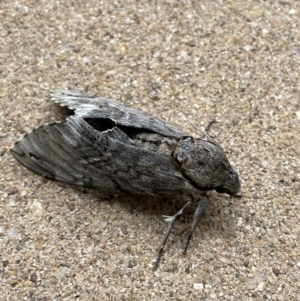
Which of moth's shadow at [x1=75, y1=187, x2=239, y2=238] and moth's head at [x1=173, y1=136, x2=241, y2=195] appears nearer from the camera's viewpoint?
moth's head at [x1=173, y1=136, x2=241, y2=195]

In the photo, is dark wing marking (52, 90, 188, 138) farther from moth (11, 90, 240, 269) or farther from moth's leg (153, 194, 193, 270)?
moth's leg (153, 194, 193, 270)

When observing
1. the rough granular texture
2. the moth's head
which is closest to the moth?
the moth's head

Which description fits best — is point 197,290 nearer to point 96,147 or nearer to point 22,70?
point 96,147

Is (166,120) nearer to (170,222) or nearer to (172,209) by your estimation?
(172,209)

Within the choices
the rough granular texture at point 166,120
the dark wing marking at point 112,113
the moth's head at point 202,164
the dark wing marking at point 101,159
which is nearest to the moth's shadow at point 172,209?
the rough granular texture at point 166,120

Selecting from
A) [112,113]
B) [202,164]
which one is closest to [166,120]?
[112,113]

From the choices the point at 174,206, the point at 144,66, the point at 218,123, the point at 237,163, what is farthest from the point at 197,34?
the point at 174,206
